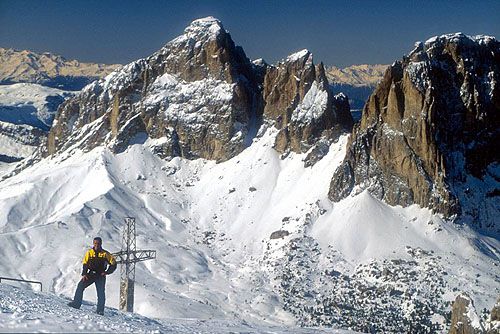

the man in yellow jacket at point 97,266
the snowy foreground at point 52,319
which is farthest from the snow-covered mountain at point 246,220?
the man in yellow jacket at point 97,266

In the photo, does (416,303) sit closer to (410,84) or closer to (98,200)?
(410,84)

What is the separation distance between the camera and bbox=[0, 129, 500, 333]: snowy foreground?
125625 millimetres

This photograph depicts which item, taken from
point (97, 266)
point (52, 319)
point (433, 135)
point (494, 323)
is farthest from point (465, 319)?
point (433, 135)

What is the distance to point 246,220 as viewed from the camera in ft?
538

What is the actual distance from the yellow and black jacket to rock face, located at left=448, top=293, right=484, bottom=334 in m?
45.6

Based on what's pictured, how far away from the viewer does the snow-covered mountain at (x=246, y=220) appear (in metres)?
127

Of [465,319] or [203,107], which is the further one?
[203,107]

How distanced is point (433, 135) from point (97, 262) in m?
128

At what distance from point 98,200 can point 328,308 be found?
66.2 m

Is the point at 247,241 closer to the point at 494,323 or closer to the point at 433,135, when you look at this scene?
the point at 433,135

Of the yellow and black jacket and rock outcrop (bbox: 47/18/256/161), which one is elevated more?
rock outcrop (bbox: 47/18/256/161)

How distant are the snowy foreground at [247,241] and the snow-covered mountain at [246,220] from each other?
35 centimetres

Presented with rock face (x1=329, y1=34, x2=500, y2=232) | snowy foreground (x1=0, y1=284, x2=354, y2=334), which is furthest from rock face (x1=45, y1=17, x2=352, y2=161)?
snowy foreground (x1=0, y1=284, x2=354, y2=334)

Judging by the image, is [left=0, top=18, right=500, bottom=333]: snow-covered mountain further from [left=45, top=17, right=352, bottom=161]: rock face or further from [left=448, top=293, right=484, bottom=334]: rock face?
[left=448, top=293, right=484, bottom=334]: rock face
